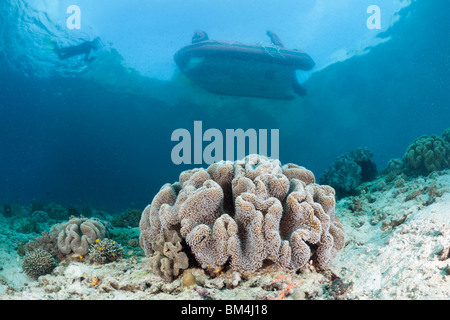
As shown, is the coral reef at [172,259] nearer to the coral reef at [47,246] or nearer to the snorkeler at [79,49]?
the coral reef at [47,246]

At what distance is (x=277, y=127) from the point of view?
34438mm

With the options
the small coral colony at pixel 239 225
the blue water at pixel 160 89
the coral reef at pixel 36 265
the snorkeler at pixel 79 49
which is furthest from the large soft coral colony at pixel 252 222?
the snorkeler at pixel 79 49

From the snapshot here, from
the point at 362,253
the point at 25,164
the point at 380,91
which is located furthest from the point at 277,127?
the point at 25,164

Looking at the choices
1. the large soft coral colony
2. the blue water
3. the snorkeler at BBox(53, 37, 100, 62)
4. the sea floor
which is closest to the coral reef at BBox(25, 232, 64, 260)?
the sea floor

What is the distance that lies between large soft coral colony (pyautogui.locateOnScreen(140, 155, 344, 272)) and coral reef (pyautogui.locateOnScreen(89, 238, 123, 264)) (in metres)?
0.93

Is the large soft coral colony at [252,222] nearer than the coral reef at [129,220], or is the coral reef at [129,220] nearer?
the large soft coral colony at [252,222]

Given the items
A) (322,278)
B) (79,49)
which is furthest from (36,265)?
(79,49)

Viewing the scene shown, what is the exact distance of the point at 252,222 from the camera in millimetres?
2580

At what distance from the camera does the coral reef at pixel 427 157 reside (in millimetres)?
7496

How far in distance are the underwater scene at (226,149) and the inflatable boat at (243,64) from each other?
144mm

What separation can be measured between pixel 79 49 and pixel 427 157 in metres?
28.0

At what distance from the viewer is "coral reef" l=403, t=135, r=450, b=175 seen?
24.6 feet

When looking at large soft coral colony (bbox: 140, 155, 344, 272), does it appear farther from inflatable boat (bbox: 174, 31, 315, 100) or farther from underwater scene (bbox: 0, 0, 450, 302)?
inflatable boat (bbox: 174, 31, 315, 100)

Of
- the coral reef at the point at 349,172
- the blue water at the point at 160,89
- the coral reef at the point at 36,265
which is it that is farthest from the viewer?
the blue water at the point at 160,89
